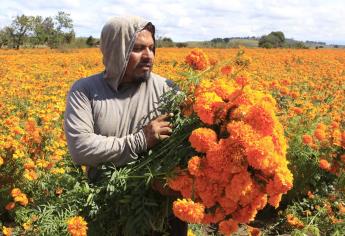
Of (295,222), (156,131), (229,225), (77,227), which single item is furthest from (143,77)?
(295,222)

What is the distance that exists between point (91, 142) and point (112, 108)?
0.23 meters

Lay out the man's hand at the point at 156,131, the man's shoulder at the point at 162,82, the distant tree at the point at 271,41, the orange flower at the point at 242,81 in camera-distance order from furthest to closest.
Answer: the distant tree at the point at 271,41, the man's shoulder at the point at 162,82, the man's hand at the point at 156,131, the orange flower at the point at 242,81

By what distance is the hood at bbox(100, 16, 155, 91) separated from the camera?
2266 mm

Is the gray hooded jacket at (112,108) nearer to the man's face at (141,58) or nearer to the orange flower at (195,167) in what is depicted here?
the man's face at (141,58)

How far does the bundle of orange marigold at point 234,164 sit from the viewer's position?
1.69 metres

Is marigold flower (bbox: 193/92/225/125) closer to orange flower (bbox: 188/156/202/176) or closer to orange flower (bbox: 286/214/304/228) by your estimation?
orange flower (bbox: 188/156/202/176)

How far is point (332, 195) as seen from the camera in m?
4.36

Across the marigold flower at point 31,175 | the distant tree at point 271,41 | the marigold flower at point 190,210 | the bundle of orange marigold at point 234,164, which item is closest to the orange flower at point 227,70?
the bundle of orange marigold at point 234,164

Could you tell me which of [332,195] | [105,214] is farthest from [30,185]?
[332,195]

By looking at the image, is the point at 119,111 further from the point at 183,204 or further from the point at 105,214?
the point at 183,204

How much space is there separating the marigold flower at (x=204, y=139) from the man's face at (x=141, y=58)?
2.16 feet

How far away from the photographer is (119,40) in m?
2.27

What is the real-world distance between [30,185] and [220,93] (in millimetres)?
2998

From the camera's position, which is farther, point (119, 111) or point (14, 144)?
point (14, 144)
